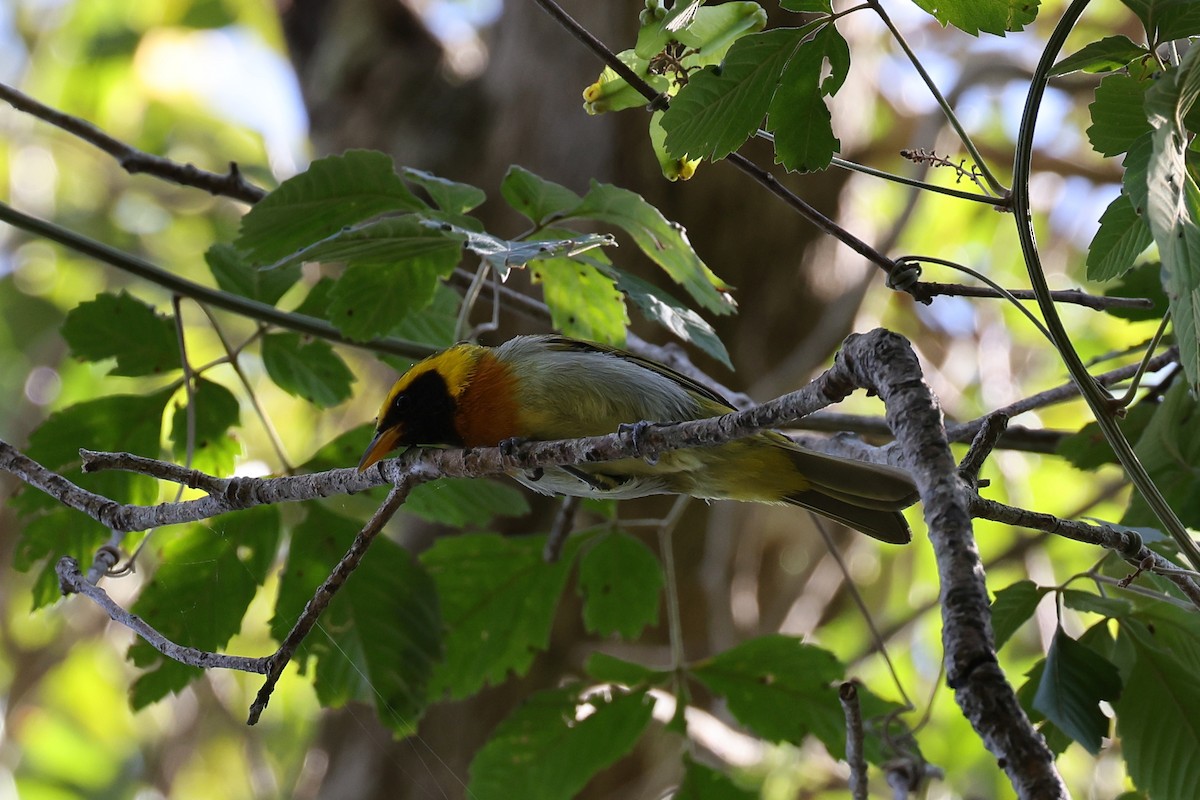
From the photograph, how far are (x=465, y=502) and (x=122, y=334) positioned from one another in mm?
1133

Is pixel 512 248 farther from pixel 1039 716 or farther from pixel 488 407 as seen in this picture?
pixel 1039 716

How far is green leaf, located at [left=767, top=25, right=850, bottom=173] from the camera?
6.65 ft

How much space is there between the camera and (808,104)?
2.08 m

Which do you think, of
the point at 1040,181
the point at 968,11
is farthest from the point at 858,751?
the point at 1040,181

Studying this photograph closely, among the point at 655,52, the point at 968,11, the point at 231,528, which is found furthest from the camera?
the point at 231,528

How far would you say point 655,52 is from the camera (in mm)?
2064

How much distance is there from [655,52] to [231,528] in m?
1.79

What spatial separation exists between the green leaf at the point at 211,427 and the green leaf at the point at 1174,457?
2.54 m

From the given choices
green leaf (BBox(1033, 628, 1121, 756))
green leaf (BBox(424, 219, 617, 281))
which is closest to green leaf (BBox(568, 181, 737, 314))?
green leaf (BBox(424, 219, 617, 281))

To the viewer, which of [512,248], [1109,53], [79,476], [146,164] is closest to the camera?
[1109,53]

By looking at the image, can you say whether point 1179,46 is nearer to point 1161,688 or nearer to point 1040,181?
point 1161,688

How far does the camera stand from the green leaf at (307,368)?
314 cm

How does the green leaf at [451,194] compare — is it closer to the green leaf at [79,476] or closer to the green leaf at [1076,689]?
the green leaf at [79,476]

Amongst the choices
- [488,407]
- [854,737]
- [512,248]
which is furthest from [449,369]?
[854,737]
